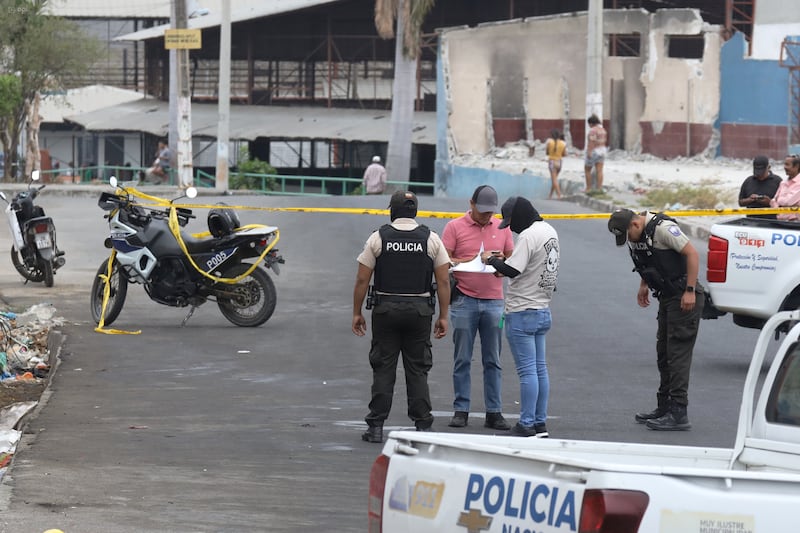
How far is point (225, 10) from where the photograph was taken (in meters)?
39.9

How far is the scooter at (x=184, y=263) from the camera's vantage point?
14.6 m

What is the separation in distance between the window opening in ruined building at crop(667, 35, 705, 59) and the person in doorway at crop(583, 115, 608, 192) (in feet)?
49.4

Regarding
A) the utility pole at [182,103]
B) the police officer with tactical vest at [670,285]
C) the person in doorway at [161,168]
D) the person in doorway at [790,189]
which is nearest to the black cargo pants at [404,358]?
the police officer with tactical vest at [670,285]

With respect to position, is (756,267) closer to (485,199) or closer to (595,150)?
(485,199)

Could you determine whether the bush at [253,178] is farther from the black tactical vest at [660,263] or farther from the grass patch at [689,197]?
the black tactical vest at [660,263]

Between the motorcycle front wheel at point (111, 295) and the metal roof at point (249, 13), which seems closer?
the motorcycle front wheel at point (111, 295)

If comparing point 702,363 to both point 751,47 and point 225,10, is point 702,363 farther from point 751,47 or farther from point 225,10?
point 751,47

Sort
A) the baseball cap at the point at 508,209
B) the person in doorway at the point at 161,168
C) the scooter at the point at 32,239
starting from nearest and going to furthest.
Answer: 1. the baseball cap at the point at 508,209
2. the scooter at the point at 32,239
3. the person in doorway at the point at 161,168

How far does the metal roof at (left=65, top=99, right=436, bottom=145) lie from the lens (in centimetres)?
4538

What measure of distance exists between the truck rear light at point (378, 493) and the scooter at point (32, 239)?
13.4 meters

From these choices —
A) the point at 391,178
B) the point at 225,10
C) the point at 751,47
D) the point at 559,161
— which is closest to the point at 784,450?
the point at 559,161

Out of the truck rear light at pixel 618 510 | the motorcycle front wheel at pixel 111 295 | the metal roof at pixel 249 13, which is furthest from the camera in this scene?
the metal roof at pixel 249 13

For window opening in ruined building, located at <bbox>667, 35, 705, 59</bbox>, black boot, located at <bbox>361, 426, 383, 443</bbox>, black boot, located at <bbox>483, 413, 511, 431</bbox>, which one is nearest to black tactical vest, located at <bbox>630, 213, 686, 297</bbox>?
black boot, located at <bbox>483, 413, 511, 431</bbox>

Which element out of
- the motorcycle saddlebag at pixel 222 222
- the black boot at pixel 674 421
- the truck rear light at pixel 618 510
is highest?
the motorcycle saddlebag at pixel 222 222
